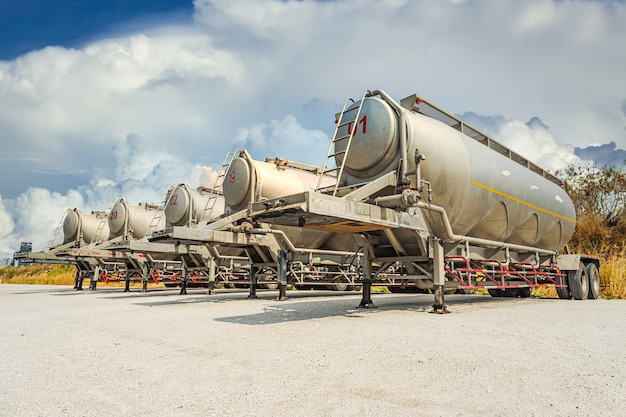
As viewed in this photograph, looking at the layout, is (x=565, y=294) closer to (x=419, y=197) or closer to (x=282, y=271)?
(x=419, y=197)

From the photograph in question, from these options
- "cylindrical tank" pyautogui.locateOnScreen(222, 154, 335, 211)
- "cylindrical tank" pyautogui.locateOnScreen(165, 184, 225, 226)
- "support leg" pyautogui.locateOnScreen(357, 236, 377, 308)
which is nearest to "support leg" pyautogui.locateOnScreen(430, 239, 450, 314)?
"support leg" pyautogui.locateOnScreen(357, 236, 377, 308)

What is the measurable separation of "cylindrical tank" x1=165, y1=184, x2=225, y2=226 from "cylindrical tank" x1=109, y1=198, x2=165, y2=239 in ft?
10.1

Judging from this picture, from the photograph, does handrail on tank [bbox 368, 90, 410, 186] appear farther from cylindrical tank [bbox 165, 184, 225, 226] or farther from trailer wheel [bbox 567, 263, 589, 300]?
cylindrical tank [bbox 165, 184, 225, 226]

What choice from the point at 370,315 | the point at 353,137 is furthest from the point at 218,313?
the point at 353,137

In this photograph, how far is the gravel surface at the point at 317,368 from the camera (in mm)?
2715

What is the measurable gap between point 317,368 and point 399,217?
13.6 ft

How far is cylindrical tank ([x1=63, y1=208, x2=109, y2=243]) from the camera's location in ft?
71.3

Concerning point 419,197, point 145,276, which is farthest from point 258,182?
point 145,276

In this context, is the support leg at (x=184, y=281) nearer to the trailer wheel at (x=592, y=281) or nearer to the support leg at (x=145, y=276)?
the support leg at (x=145, y=276)

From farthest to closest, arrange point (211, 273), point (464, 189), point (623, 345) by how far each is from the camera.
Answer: point (211, 273) < point (464, 189) < point (623, 345)

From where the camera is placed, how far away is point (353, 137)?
801 centimetres

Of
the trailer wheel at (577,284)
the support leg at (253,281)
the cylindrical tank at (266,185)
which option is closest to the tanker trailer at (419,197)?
the trailer wheel at (577,284)

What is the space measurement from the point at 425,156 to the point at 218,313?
4.70 m

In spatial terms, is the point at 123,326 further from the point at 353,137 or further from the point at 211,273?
the point at 211,273
